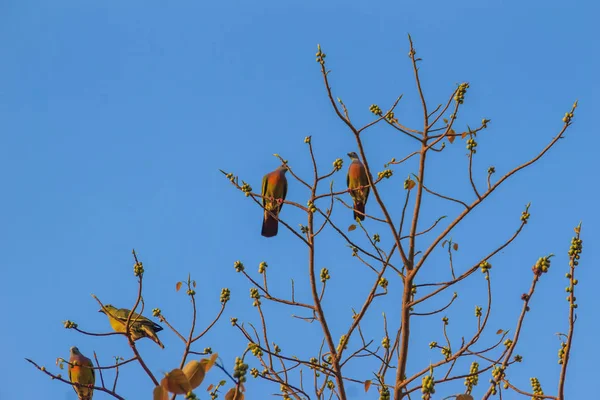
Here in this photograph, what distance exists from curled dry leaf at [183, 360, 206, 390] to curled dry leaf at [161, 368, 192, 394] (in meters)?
0.03

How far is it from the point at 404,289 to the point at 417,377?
0.42 m

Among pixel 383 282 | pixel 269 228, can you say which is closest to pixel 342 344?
pixel 383 282

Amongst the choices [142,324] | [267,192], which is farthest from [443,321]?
[267,192]

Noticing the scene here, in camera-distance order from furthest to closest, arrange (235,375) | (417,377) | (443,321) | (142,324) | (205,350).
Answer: (142,324) < (443,321) < (205,350) < (417,377) < (235,375)

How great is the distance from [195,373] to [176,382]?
7cm

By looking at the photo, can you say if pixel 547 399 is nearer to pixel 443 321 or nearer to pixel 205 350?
pixel 443 321

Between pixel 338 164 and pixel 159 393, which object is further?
pixel 338 164

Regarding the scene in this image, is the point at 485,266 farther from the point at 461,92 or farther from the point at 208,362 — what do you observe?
the point at 208,362

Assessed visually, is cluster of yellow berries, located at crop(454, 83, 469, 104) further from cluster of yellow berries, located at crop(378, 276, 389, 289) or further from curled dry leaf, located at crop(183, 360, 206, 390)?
curled dry leaf, located at crop(183, 360, 206, 390)

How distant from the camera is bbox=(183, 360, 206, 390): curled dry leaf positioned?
2227 mm

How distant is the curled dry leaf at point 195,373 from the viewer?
2.23 metres

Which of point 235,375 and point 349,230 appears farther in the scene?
point 349,230

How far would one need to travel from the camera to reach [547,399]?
119 inches

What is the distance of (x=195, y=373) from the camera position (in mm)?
2240
